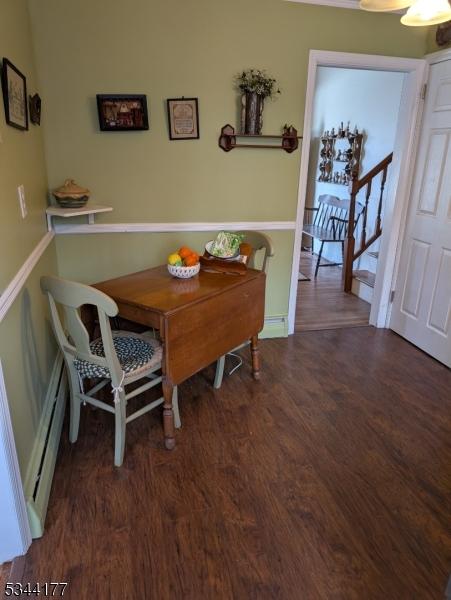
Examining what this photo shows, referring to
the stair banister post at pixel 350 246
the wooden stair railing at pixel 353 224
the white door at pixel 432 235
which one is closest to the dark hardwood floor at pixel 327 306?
the stair banister post at pixel 350 246

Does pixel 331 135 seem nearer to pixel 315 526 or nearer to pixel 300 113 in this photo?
pixel 300 113

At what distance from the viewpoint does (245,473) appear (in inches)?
74.8

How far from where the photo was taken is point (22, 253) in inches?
70.3

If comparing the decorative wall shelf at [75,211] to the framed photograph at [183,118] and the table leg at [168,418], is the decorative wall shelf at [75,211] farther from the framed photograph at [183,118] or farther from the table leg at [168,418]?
the table leg at [168,418]

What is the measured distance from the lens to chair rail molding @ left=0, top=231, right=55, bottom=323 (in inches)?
56.6

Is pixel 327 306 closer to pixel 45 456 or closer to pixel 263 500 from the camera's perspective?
pixel 263 500

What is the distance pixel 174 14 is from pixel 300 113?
999 mm

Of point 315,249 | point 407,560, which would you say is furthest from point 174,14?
point 315,249

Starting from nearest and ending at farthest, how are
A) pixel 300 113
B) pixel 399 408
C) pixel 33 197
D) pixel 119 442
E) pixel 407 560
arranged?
pixel 407 560
pixel 119 442
pixel 33 197
pixel 399 408
pixel 300 113

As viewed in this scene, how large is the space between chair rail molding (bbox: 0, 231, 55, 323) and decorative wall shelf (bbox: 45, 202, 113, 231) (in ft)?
0.72

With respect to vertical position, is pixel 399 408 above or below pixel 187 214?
A: below

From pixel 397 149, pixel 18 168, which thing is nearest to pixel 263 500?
pixel 18 168

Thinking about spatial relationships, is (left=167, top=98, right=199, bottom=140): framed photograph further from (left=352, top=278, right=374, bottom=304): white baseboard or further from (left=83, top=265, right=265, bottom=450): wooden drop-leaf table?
(left=352, top=278, right=374, bottom=304): white baseboard

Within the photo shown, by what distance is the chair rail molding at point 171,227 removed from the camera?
275cm
